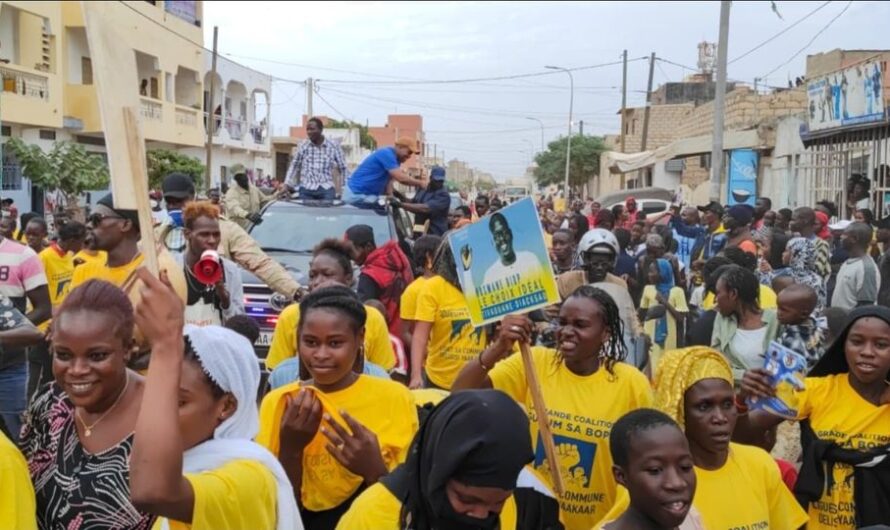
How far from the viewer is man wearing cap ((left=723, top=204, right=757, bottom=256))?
9.59 m

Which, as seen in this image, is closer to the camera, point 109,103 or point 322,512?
point 109,103

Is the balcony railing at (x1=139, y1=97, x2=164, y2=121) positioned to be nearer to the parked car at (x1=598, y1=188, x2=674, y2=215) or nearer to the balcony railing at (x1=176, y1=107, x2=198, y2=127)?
the balcony railing at (x1=176, y1=107, x2=198, y2=127)

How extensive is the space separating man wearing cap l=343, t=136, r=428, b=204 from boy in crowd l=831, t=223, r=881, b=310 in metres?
5.05

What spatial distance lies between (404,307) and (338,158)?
6312 mm

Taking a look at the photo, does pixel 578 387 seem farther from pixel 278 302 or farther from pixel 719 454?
pixel 278 302

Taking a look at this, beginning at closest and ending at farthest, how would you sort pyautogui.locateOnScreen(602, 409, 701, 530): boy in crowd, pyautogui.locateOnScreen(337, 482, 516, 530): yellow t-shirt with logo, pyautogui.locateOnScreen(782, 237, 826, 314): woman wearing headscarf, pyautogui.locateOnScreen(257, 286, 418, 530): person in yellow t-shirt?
pyautogui.locateOnScreen(337, 482, 516, 530): yellow t-shirt with logo, pyautogui.locateOnScreen(602, 409, 701, 530): boy in crowd, pyautogui.locateOnScreen(257, 286, 418, 530): person in yellow t-shirt, pyautogui.locateOnScreen(782, 237, 826, 314): woman wearing headscarf

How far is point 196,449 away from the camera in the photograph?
8.59 ft

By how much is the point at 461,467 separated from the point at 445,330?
3650 mm

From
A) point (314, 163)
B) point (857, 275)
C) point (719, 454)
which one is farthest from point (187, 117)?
point (719, 454)

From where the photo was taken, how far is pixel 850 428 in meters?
3.96

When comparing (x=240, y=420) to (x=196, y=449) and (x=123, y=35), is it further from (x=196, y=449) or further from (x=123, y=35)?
(x=123, y=35)

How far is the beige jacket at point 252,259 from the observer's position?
22.7 ft

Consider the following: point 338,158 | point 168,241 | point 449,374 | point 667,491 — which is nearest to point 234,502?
point 667,491

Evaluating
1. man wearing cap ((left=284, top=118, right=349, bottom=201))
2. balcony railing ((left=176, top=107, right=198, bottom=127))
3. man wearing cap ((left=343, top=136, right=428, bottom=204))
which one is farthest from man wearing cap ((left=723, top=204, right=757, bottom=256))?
balcony railing ((left=176, top=107, right=198, bottom=127))
